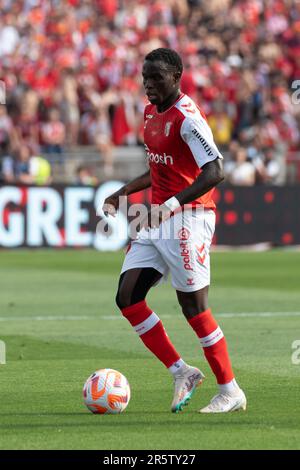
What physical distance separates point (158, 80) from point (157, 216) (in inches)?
36.6

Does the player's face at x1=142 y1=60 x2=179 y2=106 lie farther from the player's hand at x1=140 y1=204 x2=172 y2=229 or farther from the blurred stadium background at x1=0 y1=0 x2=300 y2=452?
the blurred stadium background at x1=0 y1=0 x2=300 y2=452

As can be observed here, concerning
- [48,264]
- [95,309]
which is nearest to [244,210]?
[48,264]

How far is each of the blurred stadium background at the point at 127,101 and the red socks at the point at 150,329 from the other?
51.3 feet

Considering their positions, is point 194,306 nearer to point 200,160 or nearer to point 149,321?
point 149,321

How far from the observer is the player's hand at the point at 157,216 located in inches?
302

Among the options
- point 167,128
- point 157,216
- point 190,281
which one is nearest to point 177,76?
point 167,128

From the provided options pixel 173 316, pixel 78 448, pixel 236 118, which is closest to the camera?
pixel 78 448

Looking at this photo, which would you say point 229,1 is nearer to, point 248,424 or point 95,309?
point 95,309

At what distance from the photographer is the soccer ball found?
7906 millimetres

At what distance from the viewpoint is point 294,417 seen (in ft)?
25.0

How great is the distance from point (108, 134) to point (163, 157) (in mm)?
18270

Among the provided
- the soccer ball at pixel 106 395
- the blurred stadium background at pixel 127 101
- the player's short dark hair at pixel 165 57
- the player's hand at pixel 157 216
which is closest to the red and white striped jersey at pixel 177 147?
the player's short dark hair at pixel 165 57

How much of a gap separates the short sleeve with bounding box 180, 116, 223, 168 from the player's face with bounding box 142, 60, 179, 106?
0.24 m

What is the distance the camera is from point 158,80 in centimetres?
791
